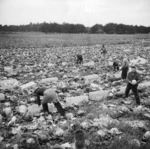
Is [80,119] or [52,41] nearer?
[80,119]

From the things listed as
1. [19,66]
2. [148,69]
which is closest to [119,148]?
[148,69]

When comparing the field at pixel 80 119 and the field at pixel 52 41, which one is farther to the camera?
the field at pixel 52 41

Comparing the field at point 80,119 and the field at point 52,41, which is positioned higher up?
the field at point 52,41

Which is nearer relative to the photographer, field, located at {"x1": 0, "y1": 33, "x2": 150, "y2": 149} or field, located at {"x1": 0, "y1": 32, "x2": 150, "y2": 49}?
field, located at {"x1": 0, "y1": 33, "x2": 150, "y2": 149}

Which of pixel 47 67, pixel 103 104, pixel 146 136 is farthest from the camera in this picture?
pixel 47 67

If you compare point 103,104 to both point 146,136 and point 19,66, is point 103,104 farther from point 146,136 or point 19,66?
point 19,66

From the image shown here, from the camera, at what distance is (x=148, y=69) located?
9.62 metres

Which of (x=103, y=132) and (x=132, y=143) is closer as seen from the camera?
(x=132, y=143)

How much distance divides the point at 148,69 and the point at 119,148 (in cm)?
702

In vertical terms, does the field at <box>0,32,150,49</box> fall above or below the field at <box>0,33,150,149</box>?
above

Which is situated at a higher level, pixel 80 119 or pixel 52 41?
pixel 52 41

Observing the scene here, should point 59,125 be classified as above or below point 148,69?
below

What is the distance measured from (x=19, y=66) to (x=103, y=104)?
23.6 feet

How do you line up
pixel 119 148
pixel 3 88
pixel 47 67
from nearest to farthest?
pixel 119 148, pixel 3 88, pixel 47 67
